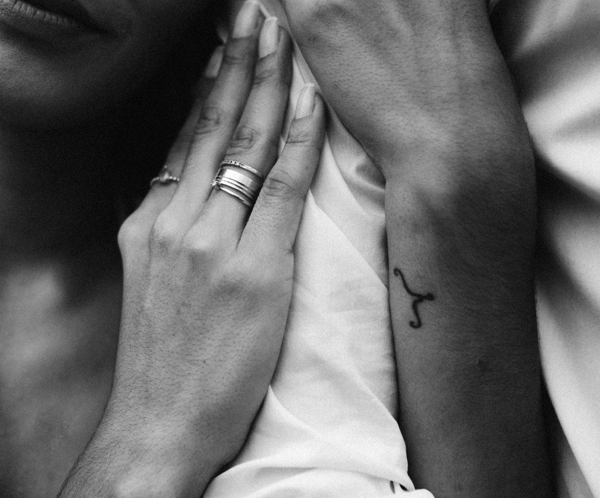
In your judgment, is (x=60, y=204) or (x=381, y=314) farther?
(x=60, y=204)

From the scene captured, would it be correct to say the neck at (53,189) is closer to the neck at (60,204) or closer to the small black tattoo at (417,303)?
the neck at (60,204)

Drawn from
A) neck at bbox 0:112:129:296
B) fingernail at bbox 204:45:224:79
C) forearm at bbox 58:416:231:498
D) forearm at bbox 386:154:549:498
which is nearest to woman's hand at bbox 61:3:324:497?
forearm at bbox 58:416:231:498

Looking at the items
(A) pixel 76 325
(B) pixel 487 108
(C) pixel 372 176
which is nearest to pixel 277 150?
(C) pixel 372 176

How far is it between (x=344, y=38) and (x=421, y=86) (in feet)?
0.51

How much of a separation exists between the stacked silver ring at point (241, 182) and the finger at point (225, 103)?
0.22 ft

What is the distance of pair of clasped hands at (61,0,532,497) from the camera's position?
840mm

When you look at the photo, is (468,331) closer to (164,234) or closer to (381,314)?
(381,314)

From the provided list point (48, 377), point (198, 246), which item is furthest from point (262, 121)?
point (48, 377)

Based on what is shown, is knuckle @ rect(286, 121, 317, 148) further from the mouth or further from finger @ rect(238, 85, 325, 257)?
the mouth

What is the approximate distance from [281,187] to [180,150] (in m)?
0.34

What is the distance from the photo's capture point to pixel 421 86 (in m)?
0.86

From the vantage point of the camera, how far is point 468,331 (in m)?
0.84

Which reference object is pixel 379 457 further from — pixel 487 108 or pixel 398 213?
pixel 487 108

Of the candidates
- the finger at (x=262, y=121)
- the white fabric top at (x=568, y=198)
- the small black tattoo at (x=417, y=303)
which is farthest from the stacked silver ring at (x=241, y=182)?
the white fabric top at (x=568, y=198)
